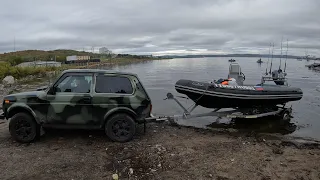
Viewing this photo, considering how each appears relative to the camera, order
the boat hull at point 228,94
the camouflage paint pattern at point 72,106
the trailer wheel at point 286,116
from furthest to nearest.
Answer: the trailer wheel at point 286,116 → the boat hull at point 228,94 → the camouflage paint pattern at point 72,106

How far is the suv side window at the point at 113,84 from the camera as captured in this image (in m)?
6.44

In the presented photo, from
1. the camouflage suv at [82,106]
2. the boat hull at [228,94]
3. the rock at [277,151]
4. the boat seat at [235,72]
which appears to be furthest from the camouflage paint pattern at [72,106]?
the boat seat at [235,72]

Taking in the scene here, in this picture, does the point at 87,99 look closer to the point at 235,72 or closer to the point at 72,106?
the point at 72,106

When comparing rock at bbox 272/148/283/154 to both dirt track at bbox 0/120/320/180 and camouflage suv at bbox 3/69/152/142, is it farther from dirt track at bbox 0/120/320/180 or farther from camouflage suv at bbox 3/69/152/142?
camouflage suv at bbox 3/69/152/142

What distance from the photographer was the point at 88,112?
248 inches

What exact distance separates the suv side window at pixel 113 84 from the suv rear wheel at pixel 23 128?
71.3 inches

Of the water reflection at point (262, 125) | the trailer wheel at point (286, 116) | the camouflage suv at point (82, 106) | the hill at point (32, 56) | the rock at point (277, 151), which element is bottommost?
the water reflection at point (262, 125)

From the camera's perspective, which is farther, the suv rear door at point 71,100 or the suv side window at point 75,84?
the suv side window at point 75,84

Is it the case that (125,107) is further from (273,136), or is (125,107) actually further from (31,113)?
(273,136)

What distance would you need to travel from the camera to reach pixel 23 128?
630 cm

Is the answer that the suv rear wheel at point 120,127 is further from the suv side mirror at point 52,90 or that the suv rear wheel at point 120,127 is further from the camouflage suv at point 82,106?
the suv side mirror at point 52,90

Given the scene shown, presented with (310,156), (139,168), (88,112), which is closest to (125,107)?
(88,112)

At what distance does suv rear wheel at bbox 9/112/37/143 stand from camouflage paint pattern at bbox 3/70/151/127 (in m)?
0.17

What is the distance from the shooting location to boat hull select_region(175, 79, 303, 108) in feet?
27.4
